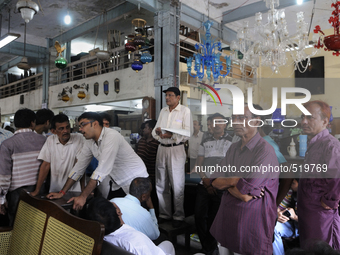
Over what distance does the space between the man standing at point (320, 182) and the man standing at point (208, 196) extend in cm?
111

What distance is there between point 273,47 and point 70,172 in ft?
13.2

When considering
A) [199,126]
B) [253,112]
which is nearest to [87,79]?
[199,126]

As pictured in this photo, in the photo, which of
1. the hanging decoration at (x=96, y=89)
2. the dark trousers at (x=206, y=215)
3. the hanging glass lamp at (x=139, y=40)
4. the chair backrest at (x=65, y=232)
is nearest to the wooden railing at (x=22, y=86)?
the hanging decoration at (x=96, y=89)

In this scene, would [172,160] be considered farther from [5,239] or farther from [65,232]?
[65,232]

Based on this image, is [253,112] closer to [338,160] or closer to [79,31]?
[338,160]

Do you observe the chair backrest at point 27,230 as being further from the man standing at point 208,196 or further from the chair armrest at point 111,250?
the man standing at point 208,196

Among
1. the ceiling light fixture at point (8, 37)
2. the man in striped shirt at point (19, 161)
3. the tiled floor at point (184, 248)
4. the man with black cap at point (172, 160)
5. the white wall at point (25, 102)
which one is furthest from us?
the white wall at point (25, 102)

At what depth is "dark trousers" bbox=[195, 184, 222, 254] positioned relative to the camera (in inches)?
121

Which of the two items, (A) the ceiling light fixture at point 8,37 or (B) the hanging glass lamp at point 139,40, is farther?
(B) the hanging glass lamp at point 139,40

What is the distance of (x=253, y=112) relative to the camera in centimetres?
201

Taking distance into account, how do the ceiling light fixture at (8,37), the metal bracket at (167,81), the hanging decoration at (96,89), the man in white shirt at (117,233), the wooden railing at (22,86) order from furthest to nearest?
the wooden railing at (22,86) < the hanging decoration at (96,89) < the metal bracket at (167,81) < the ceiling light fixture at (8,37) < the man in white shirt at (117,233)

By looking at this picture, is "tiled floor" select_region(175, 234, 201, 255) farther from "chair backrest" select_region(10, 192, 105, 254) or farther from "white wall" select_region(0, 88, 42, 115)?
"white wall" select_region(0, 88, 42, 115)

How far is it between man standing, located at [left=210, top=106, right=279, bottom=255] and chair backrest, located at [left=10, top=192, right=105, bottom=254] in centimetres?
79

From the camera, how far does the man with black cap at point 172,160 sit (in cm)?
365
